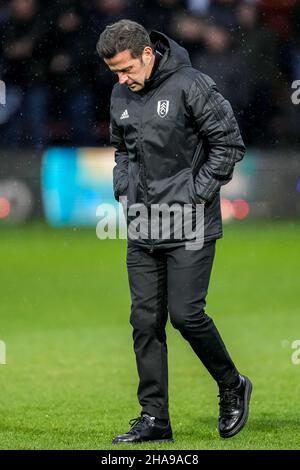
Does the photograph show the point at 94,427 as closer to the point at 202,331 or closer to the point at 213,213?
the point at 202,331

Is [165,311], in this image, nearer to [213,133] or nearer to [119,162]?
[119,162]

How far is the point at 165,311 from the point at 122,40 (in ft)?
4.39

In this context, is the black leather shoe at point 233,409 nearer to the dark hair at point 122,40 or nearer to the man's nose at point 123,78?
the man's nose at point 123,78

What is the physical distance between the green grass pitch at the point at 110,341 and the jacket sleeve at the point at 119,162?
1.25 meters

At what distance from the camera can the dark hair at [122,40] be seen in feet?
19.0

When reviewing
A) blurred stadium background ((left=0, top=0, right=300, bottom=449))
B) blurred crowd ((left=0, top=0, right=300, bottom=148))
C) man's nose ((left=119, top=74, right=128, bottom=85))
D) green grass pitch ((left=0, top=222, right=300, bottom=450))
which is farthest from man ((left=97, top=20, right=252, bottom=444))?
blurred crowd ((left=0, top=0, right=300, bottom=148))

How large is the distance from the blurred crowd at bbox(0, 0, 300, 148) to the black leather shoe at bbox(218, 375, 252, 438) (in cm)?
1282

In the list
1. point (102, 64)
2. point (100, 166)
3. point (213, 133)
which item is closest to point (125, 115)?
point (213, 133)

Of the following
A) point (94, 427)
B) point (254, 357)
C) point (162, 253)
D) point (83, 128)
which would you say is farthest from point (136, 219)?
point (83, 128)

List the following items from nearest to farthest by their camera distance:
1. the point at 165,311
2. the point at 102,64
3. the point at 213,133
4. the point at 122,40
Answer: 1. the point at 122,40
2. the point at 213,133
3. the point at 165,311
4. the point at 102,64

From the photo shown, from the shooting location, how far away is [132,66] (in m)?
5.83

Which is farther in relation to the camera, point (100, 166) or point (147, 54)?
point (100, 166)

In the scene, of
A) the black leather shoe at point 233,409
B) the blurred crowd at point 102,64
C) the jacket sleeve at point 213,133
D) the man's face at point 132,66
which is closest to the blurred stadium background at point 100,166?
the blurred crowd at point 102,64
